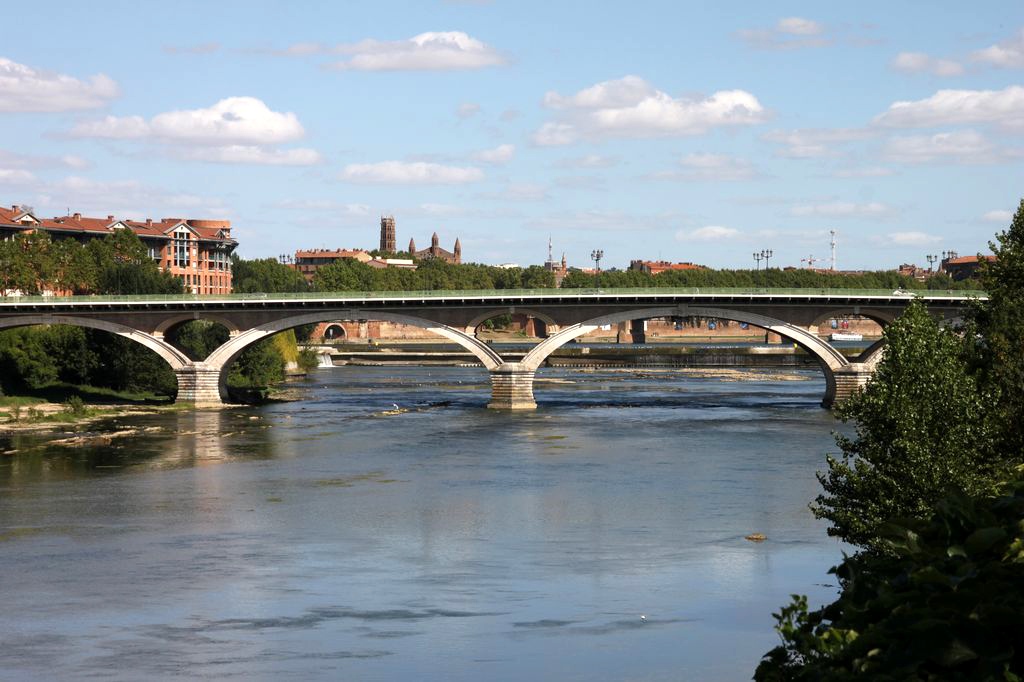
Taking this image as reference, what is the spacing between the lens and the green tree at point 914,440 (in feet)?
93.9

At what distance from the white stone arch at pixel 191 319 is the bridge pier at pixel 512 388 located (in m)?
17.7

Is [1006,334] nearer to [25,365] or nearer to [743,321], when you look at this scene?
[743,321]

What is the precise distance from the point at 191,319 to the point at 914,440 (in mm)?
67755

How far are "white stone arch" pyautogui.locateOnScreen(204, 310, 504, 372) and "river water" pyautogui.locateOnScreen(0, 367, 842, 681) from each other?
17.3 meters

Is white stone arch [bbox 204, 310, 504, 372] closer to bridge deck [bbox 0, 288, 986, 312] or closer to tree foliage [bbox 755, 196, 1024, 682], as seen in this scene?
bridge deck [bbox 0, 288, 986, 312]

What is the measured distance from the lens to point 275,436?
68500mm

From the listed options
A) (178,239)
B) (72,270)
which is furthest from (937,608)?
(178,239)

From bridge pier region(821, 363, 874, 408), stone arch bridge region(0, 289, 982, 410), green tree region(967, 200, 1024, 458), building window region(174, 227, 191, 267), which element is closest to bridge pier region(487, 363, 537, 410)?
stone arch bridge region(0, 289, 982, 410)

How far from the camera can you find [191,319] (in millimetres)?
89812

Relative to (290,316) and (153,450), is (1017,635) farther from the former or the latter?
(290,316)

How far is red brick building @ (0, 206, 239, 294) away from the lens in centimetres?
16688

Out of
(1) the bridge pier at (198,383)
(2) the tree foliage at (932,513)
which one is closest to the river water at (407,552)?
(2) the tree foliage at (932,513)

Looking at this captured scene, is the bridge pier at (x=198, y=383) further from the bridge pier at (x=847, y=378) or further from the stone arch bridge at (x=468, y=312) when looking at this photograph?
the bridge pier at (x=847, y=378)

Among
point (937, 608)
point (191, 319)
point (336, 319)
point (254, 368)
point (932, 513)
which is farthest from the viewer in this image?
point (254, 368)
